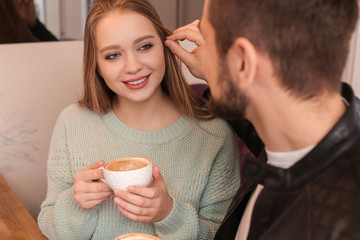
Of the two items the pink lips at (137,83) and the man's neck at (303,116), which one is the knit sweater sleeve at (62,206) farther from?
the man's neck at (303,116)

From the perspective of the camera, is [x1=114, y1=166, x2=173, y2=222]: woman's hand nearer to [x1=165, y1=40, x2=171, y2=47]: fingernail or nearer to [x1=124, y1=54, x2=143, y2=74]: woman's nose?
[x1=124, y1=54, x2=143, y2=74]: woman's nose

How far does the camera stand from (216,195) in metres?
1.23

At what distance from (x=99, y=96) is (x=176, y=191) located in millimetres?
390

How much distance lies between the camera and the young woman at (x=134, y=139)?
3.81 ft

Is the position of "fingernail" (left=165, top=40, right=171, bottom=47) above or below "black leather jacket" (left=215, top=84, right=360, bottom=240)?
above

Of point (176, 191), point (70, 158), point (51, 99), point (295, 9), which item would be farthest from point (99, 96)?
point (295, 9)

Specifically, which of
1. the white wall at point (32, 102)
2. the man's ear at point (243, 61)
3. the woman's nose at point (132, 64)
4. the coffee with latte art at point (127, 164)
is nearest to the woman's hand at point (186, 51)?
the woman's nose at point (132, 64)

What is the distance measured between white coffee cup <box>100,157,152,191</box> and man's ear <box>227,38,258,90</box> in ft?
1.08

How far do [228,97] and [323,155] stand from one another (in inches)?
7.8

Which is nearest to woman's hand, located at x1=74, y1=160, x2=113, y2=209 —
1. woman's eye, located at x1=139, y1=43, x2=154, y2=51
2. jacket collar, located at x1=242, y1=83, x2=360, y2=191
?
woman's eye, located at x1=139, y1=43, x2=154, y2=51

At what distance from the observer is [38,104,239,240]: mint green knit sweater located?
1.19 metres

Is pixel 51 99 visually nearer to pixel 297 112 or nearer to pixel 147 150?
pixel 147 150

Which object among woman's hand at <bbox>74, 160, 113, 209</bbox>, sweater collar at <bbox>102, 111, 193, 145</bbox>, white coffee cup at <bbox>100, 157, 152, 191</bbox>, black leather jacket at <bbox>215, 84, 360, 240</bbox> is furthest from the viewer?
sweater collar at <bbox>102, 111, 193, 145</bbox>

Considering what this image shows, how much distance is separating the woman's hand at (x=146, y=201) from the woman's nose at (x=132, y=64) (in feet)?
0.97
